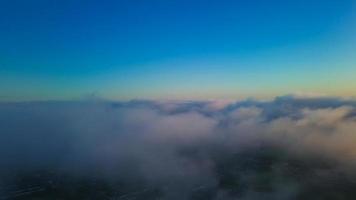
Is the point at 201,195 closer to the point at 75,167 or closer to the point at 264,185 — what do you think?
the point at 264,185

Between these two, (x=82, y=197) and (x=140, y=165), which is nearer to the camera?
(x=82, y=197)

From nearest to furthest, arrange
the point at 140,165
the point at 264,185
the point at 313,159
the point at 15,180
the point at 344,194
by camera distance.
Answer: the point at 344,194
the point at 264,185
the point at 15,180
the point at 313,159
the point at 140,165

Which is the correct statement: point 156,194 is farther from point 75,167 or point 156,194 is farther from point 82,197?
point 75,167

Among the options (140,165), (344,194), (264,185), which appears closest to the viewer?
(344,194)

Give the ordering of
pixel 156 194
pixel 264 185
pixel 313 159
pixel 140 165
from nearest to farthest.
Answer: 1. pixel 156 194
2. pixel 264 185
3. pixel 313 159
4. pixel 140 165

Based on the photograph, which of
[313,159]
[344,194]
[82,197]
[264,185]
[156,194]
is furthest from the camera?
[313,159]

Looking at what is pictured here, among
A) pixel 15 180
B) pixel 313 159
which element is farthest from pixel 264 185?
pixel 15 180

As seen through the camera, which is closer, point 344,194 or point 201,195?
point 344,194

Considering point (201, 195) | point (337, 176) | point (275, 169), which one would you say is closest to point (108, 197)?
point (201, 195)
